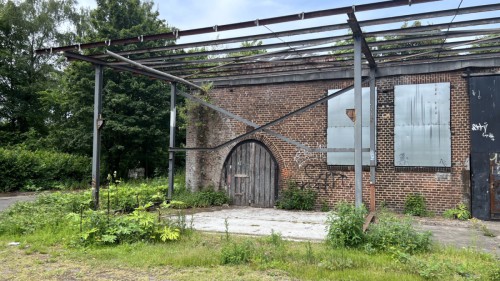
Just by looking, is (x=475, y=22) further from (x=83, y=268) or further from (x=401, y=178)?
(x=83, y=268)

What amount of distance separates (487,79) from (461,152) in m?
2.19

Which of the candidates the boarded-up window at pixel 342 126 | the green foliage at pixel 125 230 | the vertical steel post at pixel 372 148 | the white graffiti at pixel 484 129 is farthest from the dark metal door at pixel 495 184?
the green foliage at pixel 125 230

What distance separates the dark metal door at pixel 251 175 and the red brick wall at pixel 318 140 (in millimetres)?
269

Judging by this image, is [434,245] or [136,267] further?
[434,245]

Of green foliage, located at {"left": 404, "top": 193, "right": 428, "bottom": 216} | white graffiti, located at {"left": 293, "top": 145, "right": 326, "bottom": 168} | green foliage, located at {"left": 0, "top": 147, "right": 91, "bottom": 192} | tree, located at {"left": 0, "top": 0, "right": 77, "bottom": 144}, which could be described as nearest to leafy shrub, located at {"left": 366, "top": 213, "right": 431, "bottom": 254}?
green foliage, located at {"left": 404, "top": 193, "right": 428, "bottom": 216}

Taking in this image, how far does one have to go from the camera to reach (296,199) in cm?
1285

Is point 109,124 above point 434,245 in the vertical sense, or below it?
above

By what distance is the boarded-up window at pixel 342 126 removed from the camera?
40.8ft

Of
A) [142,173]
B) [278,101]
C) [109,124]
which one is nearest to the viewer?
[278,101]

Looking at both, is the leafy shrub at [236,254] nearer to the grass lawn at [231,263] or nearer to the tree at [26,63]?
the grass lawn at [231,263]

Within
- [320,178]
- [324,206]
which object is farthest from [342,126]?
[324,206]

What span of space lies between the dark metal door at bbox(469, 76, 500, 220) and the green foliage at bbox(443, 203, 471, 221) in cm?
26

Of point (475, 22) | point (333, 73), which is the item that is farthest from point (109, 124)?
point (475, 22)

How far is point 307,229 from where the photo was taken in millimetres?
8742
